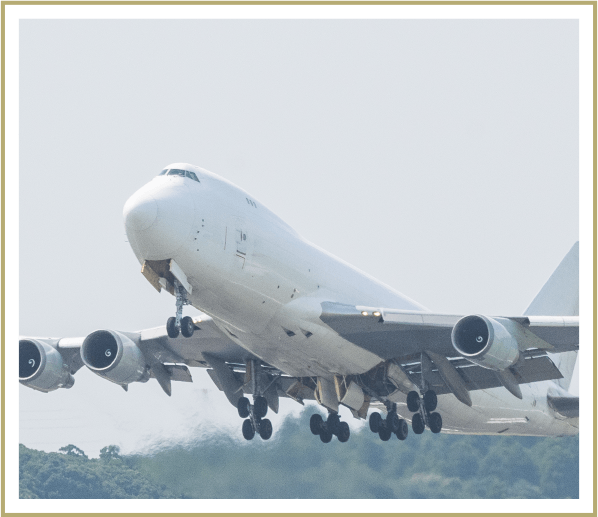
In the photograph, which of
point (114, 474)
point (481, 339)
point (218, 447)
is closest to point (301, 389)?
point (218, 447)

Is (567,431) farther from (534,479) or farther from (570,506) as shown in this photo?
(570,506)

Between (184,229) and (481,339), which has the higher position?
(184,229)

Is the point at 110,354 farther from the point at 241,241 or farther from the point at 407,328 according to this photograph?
the point at 407,328

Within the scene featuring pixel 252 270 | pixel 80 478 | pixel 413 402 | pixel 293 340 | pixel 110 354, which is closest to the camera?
pixel 252 270

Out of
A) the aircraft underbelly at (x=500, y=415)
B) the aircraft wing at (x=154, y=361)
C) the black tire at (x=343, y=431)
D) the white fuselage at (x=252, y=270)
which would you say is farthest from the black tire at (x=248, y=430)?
the aircraft underbelly at (x=500, y=415)

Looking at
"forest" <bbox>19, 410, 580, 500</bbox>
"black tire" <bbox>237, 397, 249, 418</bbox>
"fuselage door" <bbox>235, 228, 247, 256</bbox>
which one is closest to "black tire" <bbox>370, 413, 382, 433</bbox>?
"black tire" <bbox>237, 397, 249, 418</bbox>

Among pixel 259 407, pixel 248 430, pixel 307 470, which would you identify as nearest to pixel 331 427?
pixel 259 407
